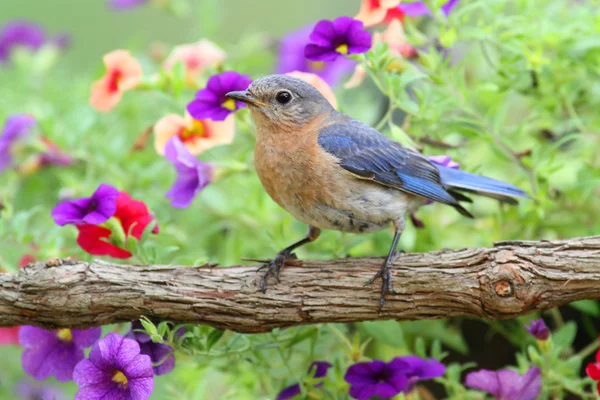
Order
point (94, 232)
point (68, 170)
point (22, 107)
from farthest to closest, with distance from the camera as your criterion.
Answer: point (22, 107)
point (68, 170)
point (94, 232)

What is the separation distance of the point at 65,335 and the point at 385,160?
72 centimetres

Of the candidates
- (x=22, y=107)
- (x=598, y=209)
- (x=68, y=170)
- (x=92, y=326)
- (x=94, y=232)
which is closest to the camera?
(x=92, y=326)

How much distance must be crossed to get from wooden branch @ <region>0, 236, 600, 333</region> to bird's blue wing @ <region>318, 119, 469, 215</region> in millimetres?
262

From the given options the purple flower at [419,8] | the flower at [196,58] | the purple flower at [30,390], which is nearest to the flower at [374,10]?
the purple flower at [419,8]

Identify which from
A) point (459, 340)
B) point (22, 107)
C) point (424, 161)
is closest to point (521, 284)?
point (424, 161)

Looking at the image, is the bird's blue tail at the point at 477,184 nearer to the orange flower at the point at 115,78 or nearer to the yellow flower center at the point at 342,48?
the yellow flower center at the point at 342,48

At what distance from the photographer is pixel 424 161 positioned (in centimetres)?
161

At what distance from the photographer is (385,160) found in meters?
1.60

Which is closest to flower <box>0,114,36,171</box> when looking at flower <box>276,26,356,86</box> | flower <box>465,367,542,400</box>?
flower <box>276,26,356,86</box>

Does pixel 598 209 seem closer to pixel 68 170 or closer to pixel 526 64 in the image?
pixel 526 64

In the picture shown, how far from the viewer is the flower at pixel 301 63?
2408mm

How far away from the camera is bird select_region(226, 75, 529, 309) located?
1549 mm

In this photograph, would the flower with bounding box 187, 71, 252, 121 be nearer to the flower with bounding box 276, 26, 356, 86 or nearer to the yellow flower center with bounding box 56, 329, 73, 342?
the yellow flower center with bounding box 56, 329, 73, 342

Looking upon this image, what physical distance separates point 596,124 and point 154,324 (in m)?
1.06
